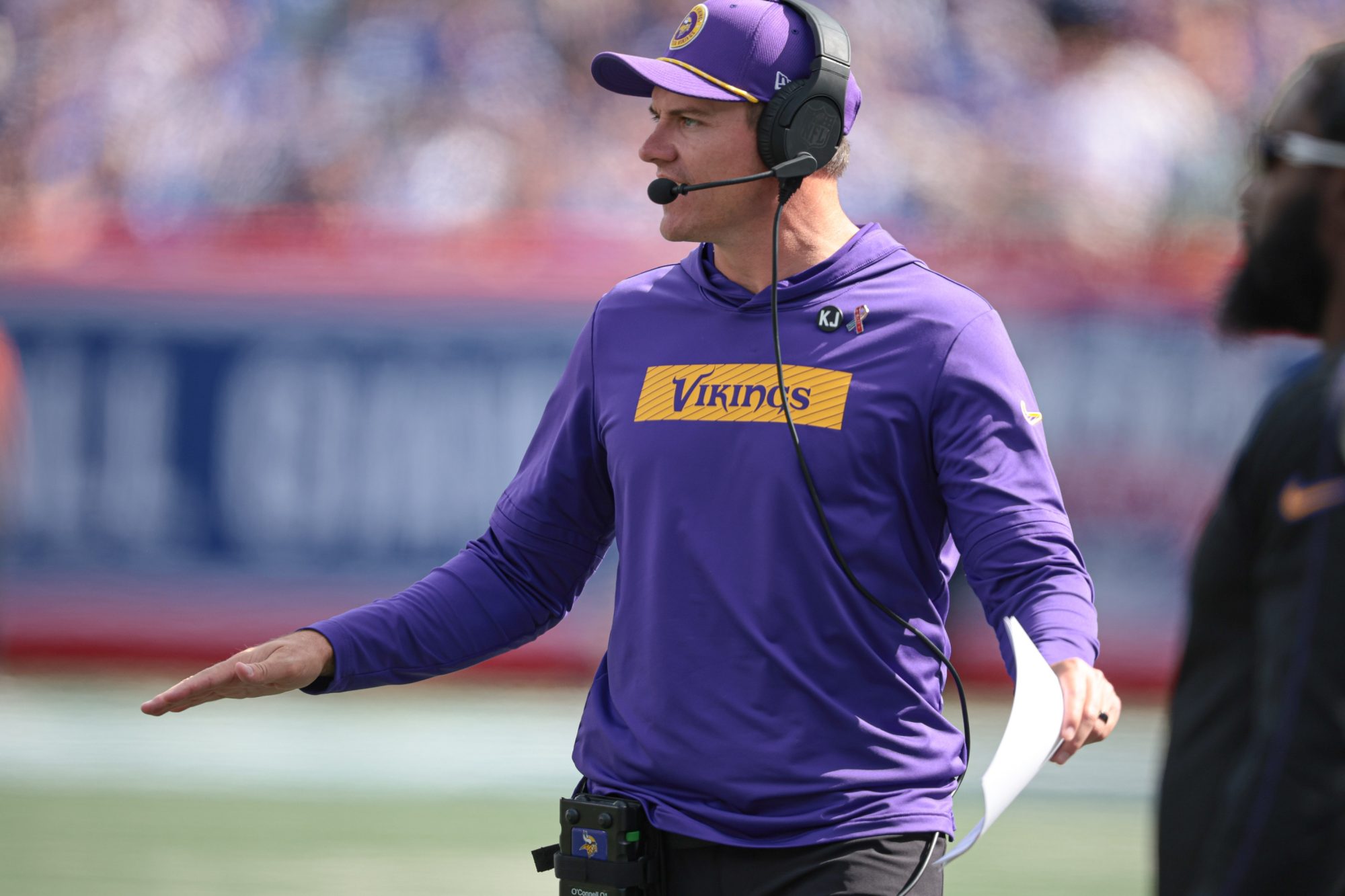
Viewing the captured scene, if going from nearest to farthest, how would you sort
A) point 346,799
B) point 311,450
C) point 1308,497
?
1. point 1308,497
2. point 346,799
3. point 311,450

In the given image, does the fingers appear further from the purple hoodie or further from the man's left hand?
the man's left hand

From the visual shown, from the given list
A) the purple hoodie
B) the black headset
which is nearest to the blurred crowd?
the black headset

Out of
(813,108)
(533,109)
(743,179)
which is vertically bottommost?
(533,109)

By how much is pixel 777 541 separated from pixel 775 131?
690 millimetres

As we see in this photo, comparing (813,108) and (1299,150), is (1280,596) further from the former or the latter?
(813,108)

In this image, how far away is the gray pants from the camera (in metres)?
2.39

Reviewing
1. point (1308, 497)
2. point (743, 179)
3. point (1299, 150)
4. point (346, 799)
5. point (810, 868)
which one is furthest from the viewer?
point (346, 799)

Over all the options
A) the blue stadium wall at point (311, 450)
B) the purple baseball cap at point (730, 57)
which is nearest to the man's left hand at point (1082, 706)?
the purple baseball cap at point (730, 57)

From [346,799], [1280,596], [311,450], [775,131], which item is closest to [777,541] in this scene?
[775,131]

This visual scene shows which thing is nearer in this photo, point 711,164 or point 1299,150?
point 1299,150

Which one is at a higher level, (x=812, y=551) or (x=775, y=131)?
(x=775, y=131)

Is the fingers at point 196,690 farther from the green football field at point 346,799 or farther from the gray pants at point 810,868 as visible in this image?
the green football field at point 346,799

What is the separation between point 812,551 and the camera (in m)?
2.45

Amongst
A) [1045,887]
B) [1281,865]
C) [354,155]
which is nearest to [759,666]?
[1281,865]
